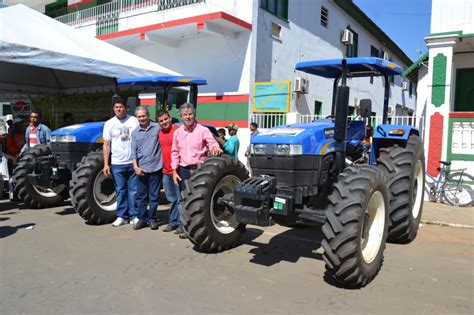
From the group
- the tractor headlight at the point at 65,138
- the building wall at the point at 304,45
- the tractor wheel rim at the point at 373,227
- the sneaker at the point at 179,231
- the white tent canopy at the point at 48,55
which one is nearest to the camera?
the tractor wheel rim at the point at 373,227

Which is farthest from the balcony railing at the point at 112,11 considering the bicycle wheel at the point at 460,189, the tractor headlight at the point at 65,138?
the bicycle wheel at the point at 460,189

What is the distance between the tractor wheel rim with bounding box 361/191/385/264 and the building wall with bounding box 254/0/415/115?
8994mm

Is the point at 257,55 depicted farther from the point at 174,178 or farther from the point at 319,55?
the point at 174,178

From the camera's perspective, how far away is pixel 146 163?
5.98m

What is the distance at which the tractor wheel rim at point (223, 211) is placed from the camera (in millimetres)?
4910

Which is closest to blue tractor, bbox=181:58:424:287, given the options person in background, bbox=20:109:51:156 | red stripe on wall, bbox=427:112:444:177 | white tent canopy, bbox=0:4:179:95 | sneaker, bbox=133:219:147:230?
sneaker, bbox=133:219:147:230

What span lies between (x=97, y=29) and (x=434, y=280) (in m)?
15.4

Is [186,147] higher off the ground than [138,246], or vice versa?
[186,147]

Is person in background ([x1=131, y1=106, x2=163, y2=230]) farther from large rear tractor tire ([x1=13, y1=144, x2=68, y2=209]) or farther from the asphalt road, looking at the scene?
large rear tractor tire ([x1=13, y1=144, x2=68, y2=209])

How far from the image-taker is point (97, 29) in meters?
16.2

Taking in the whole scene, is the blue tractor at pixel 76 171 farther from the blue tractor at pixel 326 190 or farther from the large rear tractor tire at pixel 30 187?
the blue tractor at pixel 326 190

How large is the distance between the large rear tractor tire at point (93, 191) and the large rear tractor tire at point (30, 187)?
1398 mm

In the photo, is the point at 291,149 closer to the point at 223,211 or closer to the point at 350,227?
the point at 350,227

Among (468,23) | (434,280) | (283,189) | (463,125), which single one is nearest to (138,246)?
(283,189)
